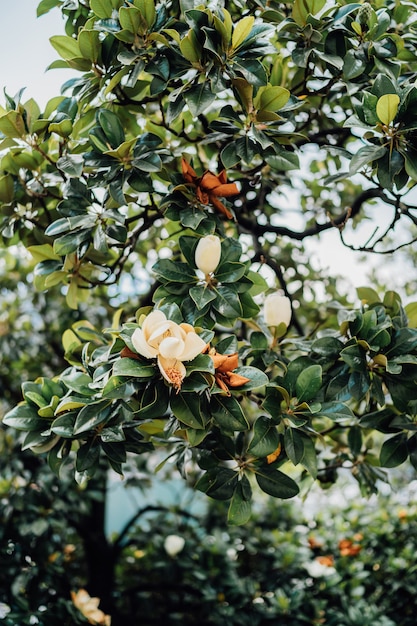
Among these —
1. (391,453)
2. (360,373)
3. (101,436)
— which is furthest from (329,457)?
(101,436)

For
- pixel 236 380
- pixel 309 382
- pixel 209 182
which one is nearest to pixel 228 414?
pixel 236 380

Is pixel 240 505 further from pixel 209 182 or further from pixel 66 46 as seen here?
pixel 66 46

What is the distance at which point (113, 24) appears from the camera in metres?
1.17

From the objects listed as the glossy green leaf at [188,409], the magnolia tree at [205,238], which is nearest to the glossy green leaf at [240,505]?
the magnolia tree at [205,238]

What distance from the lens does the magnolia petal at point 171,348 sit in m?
0.91

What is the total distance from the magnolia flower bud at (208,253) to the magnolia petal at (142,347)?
252 mm

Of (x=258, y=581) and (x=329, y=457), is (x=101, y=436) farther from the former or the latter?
(x=258, y=581)

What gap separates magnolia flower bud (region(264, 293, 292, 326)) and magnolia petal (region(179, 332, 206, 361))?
41 cm

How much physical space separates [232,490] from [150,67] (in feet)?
2.82

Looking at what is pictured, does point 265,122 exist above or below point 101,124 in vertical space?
below

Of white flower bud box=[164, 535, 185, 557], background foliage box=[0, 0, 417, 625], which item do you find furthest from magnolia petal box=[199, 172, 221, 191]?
white flower bud box=[164, 535, 185, 557]

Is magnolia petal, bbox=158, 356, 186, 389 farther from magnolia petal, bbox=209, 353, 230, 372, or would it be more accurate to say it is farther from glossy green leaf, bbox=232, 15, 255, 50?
glossy green leaf, bbox=232, 15, 255, 50

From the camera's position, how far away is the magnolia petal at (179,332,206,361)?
3.05ft

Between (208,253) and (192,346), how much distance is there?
0.25 metres
